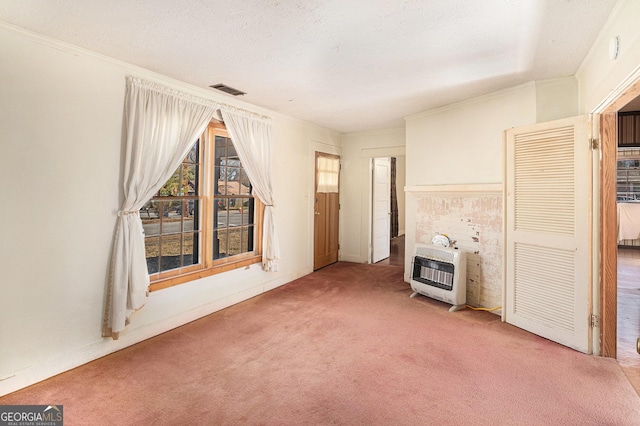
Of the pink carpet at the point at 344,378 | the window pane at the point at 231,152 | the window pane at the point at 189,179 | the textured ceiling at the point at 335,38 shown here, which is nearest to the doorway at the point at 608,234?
the pink carpet at the point at 344,378

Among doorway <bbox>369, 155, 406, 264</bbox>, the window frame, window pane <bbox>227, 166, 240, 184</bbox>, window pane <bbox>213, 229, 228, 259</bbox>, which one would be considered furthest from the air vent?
doorway <bbox>369, 155, 406, 264</bbox>

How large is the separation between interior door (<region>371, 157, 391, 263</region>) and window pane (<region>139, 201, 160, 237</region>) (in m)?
4.12

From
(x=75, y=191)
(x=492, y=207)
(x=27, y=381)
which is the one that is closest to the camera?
(x=27, y=381)

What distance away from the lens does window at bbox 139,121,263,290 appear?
3324 mm

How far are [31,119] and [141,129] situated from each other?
2.51ft

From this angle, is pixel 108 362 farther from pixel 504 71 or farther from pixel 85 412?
pixel 504 71

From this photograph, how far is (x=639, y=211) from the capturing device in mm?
7047

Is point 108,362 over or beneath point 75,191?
beneath

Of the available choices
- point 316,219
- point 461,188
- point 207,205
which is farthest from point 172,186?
point 461,188

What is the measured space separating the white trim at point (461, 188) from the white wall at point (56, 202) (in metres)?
3.58

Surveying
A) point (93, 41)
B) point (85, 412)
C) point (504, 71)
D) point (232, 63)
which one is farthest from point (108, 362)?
point (504, 71)

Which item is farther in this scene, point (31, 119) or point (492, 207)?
point (492, 207)

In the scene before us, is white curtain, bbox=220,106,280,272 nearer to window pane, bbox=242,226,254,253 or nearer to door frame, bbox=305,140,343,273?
window pane, bbox=242,226,254,253

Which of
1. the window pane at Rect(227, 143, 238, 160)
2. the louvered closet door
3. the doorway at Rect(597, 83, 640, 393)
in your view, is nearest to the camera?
the doorway at Rect(597, 83, 640, 393)
